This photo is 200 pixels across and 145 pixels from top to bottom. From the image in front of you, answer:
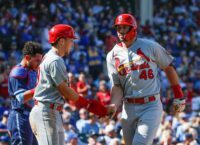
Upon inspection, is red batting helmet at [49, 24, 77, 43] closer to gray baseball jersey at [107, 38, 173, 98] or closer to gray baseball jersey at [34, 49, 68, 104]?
gray baseball jersey at [34, 49, 68, 104]

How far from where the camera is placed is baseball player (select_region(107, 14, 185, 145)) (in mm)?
7137

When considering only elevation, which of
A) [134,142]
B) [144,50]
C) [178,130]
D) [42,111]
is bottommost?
[178,130]

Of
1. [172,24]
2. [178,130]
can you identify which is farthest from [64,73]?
[172,24]

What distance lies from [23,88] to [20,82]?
0.08m

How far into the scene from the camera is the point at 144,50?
726 centimetres

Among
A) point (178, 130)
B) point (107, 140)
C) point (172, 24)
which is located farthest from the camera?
point (172, 24)

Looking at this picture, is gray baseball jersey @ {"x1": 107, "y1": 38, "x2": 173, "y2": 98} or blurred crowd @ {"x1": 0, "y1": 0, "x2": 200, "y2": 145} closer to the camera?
gray baseball jersey @ {"x1": 107, "y1": 38, "x2": 173, "y2": 98}

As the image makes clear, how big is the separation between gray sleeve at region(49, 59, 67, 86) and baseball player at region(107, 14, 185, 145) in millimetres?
914

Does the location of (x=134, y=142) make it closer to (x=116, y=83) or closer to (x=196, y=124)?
(x=116, y=83)

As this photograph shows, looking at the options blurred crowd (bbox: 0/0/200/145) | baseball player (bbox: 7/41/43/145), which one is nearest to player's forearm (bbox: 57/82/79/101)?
baseball player (bbox: 7/41/43/145)

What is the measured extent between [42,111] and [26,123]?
0.98 metres

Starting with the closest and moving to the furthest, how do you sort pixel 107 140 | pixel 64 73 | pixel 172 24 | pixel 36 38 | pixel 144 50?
1. pixel 64 73
2. pixel 144 50
3. pixel 107 140
4. pixel 36 38
5. pixel 172 24

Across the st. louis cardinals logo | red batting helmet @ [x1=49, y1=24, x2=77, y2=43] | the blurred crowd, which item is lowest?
the blurred crowd

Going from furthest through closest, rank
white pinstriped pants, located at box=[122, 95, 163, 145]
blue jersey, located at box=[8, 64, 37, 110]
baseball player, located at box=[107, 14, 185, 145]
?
1. blue jersey, located at box=[8, 64, 37, 110]
2. baseball player, located at box=[107, 14, 185, 145]
3. white pinstriped pants, located at box=[122, 95, 163, 145]
